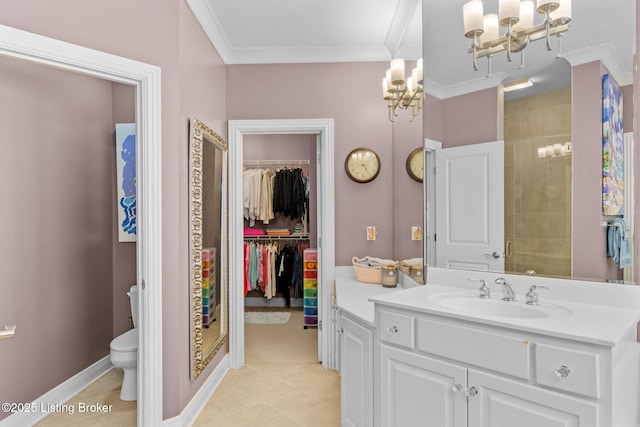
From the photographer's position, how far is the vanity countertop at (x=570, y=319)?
117 centimetres

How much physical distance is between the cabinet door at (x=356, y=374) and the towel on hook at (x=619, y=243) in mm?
1129

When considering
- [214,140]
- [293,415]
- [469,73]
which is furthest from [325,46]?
[293,415]

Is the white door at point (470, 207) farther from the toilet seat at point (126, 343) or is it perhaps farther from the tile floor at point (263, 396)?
the toilet seat at point (126, 343)

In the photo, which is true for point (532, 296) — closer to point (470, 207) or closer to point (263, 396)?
point (470, 207)

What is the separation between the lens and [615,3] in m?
1.55

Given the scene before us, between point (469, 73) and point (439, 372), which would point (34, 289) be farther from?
point (469, 73)

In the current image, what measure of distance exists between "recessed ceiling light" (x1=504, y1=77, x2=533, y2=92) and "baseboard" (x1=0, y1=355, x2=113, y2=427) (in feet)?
10.9

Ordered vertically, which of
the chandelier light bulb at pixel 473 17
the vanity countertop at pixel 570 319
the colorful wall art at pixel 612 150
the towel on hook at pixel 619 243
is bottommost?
the vanity countertop at pixel 570 319

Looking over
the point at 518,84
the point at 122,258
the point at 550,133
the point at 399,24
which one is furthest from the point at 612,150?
the point at 122,258

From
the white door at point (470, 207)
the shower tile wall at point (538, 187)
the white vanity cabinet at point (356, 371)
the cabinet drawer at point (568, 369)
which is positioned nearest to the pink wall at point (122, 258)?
the white vanity cabinet at point (356, 371)

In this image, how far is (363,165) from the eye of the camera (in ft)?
9.98

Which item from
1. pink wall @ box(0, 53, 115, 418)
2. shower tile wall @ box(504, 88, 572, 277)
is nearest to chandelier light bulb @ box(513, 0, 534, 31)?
shower tile wall @ box(504, 88, 572, 277)

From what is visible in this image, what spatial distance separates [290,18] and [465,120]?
58.2 inches

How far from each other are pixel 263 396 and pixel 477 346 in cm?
178
